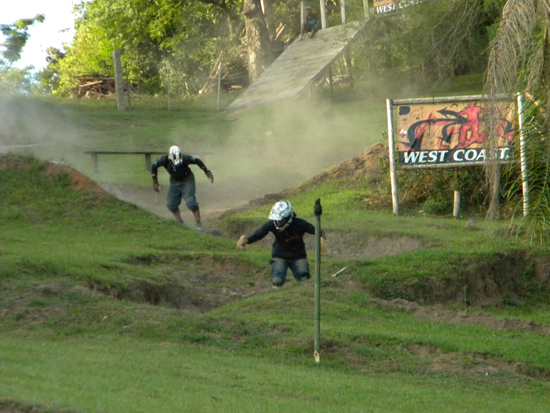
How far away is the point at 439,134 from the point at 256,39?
20268mm

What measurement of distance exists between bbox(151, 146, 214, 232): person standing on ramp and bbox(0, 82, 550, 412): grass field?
2.33 feet

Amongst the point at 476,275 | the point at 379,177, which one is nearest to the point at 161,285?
the point at 476,275

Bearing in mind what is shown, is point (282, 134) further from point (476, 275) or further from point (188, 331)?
point (188, 331)

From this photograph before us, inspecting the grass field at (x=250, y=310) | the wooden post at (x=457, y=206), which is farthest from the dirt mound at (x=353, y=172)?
the wooden post at (x=457, y=206)

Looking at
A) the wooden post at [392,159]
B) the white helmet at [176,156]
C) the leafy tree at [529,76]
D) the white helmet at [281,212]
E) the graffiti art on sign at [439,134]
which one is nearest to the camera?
the leafy tree at [529,76]

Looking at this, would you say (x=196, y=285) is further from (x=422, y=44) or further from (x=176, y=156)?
(x=422, y=44)

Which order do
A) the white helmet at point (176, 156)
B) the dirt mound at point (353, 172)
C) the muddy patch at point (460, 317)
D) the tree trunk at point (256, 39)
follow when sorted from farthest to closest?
the tree trunk at point (256, 39) → the dirt mound at point (353, 172) → the white helmet at point (176, 156) → the muddy patch at point (460, 317)

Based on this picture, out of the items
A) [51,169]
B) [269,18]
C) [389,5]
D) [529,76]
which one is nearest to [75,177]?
[51,169]

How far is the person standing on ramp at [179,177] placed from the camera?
1577cm

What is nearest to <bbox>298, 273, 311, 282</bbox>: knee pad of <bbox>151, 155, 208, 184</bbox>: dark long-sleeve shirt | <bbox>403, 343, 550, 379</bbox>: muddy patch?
<bbox>403, 343, 550, 379</bbox>: muddy patch

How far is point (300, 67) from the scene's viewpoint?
28.8 m

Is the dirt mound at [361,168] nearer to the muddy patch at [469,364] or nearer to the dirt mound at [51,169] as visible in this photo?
the dirt mound at [51,169]

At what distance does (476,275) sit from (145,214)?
21.7ft

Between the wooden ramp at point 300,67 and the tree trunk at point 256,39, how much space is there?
165 inches
